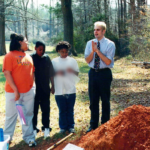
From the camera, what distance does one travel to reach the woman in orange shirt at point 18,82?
3.71m

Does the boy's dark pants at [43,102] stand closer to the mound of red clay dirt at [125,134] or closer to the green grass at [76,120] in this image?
the green grass at [76,120]

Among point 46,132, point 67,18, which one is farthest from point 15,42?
point 67,18

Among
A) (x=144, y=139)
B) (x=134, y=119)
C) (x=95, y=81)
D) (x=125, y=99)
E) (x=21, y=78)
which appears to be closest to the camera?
(x=144, y=139)

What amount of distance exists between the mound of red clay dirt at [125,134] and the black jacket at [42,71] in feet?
4.50

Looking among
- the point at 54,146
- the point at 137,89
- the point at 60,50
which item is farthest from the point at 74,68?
the point at 137,89

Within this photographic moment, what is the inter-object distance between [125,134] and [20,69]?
204 centimetres

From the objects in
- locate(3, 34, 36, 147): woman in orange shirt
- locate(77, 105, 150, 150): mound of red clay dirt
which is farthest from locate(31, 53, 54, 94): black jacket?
locate(77, 105, 150, 150): mound of red clay dirt

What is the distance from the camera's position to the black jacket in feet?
13.8

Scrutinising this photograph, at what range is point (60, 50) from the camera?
13.9 feet

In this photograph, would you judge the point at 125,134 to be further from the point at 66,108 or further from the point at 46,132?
the point at 46,132

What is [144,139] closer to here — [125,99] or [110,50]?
[110,50]

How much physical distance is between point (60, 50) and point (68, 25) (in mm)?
14453

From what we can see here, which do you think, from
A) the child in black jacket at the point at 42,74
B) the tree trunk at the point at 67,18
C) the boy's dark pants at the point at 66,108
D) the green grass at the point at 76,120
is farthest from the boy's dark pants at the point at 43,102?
the tree trunk at the point at 67,18

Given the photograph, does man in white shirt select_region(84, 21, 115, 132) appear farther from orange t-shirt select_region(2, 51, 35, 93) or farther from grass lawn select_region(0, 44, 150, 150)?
orange t-shirt select_region(2, 51, 35, 93)
